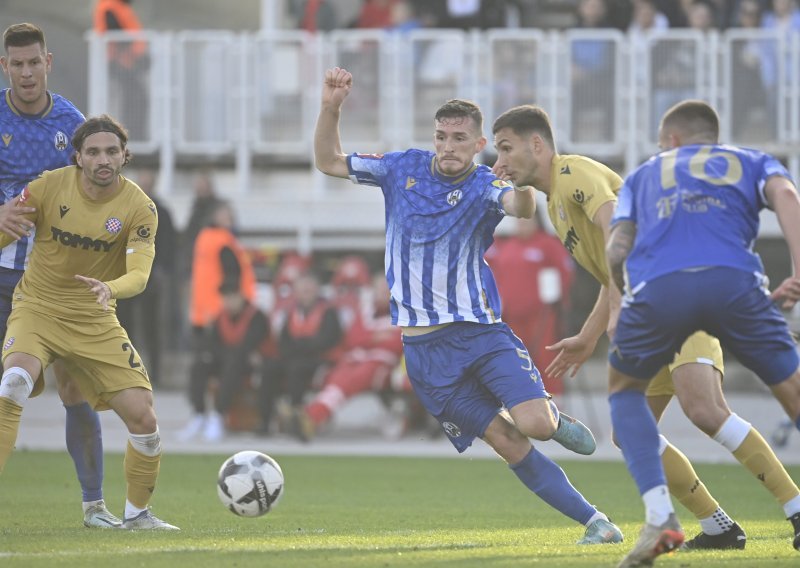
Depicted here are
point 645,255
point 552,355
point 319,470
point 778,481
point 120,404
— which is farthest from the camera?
point 552,355

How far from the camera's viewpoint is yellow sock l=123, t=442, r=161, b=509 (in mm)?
8523

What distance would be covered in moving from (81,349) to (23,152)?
1413mm

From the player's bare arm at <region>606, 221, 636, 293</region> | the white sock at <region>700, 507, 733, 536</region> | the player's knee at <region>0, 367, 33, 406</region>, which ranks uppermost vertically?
the player's bare arm at <region>606, 221, 636, 293</region>

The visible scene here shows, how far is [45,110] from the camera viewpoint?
29.9 ft

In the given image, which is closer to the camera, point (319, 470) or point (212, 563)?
point (212, 563)

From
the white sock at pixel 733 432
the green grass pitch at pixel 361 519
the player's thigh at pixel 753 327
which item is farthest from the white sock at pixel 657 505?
the white sock at pixel 733 432

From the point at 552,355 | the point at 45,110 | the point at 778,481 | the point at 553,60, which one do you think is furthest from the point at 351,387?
the point at 778,481

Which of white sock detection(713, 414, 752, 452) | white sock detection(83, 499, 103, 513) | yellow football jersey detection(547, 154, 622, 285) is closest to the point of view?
yellow football jersey detection(547, 154, 622, 285)

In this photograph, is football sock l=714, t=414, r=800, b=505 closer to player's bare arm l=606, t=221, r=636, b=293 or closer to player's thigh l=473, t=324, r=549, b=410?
player's thigh l=473, t=324, r=549, b=410

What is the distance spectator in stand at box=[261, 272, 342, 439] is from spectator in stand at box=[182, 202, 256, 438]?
658 mm

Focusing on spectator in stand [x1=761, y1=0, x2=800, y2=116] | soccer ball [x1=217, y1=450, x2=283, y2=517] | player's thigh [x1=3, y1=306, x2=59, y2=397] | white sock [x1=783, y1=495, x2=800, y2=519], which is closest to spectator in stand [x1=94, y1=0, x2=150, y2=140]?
spectator in stand [x1=761, y1=0, x2=800, y2=116]

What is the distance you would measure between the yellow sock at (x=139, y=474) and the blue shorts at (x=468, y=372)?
1.66 m

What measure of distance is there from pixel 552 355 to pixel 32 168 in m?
9.30

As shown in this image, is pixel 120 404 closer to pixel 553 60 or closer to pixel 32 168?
pixel 32 168
